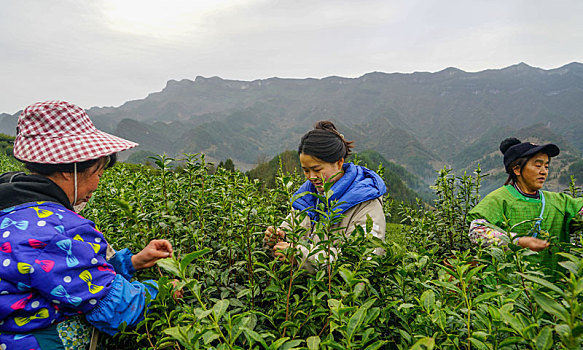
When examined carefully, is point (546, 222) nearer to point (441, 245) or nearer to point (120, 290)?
→ point (441, 245)

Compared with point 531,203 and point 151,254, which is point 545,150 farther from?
point 151,254

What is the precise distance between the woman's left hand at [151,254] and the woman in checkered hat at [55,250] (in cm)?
20

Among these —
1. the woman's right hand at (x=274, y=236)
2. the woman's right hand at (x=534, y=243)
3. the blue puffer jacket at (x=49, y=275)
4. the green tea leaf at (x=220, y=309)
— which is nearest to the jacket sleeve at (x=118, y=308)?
the blue puffer jacket at (x=49, y=275)

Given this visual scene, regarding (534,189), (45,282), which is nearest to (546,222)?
(534,189)

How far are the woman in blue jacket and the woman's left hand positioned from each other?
585 mm

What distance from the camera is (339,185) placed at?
2453mm

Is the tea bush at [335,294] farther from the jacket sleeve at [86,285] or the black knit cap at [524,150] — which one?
the black knit cap at [524,150]

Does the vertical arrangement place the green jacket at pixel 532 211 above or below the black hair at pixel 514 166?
below

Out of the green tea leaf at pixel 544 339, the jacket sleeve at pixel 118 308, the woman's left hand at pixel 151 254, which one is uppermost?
the green tea leaf at pixel 544 339

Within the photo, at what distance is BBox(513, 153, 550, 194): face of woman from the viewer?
9.85 ft

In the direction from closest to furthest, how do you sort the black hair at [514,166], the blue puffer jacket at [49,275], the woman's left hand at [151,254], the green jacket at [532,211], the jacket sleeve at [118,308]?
1. the blue puffer jacket at [49,275]
2. the jacket sleeve at [118,308]
3. the woman's left hand at [151,254]
4. the green jacket at [532,211]
5. the black hair at [514,166]

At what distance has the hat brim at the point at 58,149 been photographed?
166 centimetres

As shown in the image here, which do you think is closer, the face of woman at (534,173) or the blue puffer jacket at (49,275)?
the blue puffer jacket at (49,275)

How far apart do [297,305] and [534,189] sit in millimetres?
2706
